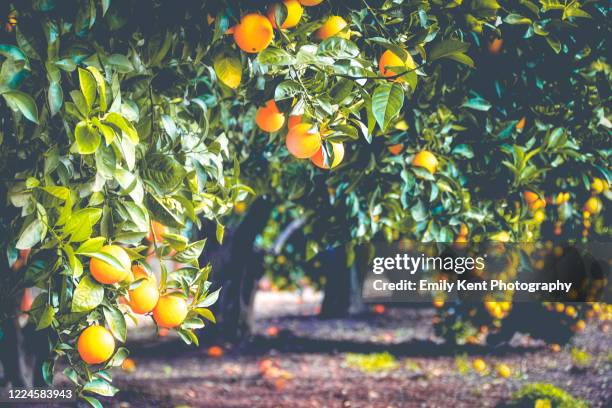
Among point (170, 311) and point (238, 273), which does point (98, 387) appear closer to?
point (170, 311)

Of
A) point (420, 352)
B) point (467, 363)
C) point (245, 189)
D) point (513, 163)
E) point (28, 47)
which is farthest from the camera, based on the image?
point (420, 352)

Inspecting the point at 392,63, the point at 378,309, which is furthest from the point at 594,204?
the point at 378,309

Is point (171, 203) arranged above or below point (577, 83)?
below

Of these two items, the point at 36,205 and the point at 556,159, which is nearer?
the point at 36,205

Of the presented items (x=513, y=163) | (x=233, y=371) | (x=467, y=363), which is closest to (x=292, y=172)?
(x=513, y=163)

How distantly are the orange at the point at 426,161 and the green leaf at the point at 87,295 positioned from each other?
1.20 meters

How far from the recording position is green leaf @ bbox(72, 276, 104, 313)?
144 cm

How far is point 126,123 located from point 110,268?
1.08 feet

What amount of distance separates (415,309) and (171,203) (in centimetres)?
623

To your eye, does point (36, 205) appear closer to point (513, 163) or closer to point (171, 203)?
point (171, 203)

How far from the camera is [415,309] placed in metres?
7.57

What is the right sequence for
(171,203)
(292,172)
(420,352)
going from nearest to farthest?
(171,203) < (292,172) < (420,352)

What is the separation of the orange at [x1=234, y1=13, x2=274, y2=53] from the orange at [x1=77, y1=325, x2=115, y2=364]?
0.80 m

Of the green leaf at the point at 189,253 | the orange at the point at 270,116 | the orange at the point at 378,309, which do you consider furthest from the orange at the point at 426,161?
the orange at the point at 378,309
